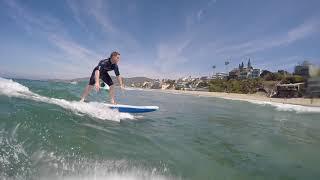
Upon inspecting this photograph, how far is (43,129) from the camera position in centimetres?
601

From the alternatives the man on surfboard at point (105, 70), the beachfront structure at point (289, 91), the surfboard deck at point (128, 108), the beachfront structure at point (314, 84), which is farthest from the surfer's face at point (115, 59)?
the beachfront structure at point (289, 91)

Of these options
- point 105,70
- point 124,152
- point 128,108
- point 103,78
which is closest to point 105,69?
point 105,70

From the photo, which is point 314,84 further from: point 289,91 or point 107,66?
point 289,91

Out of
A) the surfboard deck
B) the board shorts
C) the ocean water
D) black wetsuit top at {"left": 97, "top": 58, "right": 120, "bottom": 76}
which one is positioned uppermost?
black wetsuit top at {"left": 97, "top": 58, "right": 120, "bottom": 76}

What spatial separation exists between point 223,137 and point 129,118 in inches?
136

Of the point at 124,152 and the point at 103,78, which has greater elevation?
the point at 103,78

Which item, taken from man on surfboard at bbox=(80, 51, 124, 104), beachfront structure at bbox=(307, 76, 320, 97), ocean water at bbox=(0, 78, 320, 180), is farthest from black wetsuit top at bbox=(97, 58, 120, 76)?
beachfront structure at bbox=(307, 76, 320, 97)

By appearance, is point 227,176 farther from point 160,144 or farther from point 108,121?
point 108,121

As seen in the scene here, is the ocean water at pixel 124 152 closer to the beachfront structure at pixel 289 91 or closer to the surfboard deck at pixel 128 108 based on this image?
the surfboard deck at pixel 128 108

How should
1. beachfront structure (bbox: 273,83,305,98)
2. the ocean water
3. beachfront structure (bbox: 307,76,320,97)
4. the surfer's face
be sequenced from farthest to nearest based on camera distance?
beachfront structure (bbox: 273,83,305,98)
beachfront structure (bbox: 307,76,320,97)
the surfer's face
the ocean water

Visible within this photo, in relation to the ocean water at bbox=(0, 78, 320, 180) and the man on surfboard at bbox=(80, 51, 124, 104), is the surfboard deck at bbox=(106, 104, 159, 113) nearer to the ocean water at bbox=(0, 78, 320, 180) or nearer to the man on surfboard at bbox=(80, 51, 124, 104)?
the man on surfboard at bbox=(80, 51, 124, 104)

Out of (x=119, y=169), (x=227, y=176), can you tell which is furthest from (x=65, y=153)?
(x=227, y=176)

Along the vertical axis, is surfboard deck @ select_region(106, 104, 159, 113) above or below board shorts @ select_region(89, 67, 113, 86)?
below

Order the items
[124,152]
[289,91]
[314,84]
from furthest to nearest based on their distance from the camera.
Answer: [289,91]
[314,84]
[124,152]
